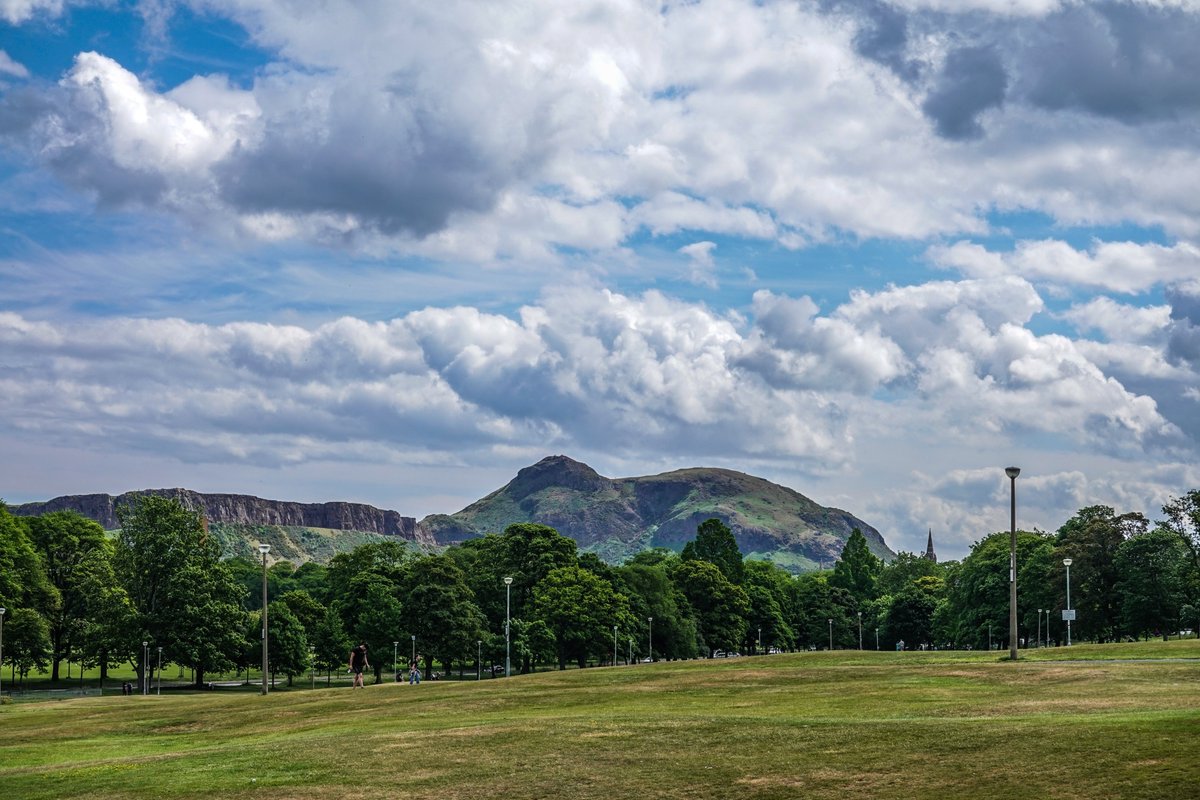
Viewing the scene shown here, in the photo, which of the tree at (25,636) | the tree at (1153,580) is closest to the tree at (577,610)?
the tree at (25,636)

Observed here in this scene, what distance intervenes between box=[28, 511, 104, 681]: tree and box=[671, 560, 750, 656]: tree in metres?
82.0

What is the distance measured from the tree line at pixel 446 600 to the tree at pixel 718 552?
1741 centimetres

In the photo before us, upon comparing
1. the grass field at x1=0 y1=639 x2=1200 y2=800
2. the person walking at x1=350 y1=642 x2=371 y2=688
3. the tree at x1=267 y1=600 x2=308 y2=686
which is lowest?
the tree at x1=267 y1=600 x2=308 y2=686

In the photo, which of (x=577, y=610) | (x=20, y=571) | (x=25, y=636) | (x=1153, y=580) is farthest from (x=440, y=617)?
(x=1153, y=580)

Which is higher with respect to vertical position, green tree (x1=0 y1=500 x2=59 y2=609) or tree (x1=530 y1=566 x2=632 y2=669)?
green tree (x1=0 y1=500 x2=59 y2=609)

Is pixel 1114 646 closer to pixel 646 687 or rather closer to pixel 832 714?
pixel 646 687

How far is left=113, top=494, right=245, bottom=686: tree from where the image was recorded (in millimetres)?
103250

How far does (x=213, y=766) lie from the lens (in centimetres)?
3150

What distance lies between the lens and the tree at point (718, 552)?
188 meters

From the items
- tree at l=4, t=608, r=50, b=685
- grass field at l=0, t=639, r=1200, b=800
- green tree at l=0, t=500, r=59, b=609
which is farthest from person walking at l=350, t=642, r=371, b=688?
tree at l=4, t=608, r=50, b=685

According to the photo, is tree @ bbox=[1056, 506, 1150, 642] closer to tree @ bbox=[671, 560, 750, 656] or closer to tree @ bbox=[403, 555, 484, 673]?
tree @ bbox=[671, 560, 750, 656]

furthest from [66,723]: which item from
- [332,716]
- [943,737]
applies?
[943,737]

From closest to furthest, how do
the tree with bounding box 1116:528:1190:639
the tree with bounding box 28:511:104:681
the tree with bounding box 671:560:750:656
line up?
the tree with bounding box 1116:528:1190:639 → the tree with bounding box 28:511:104:681 → the tree with bounding box 671:560:750:656

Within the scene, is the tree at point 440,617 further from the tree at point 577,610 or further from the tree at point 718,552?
the tree at point 718,552
